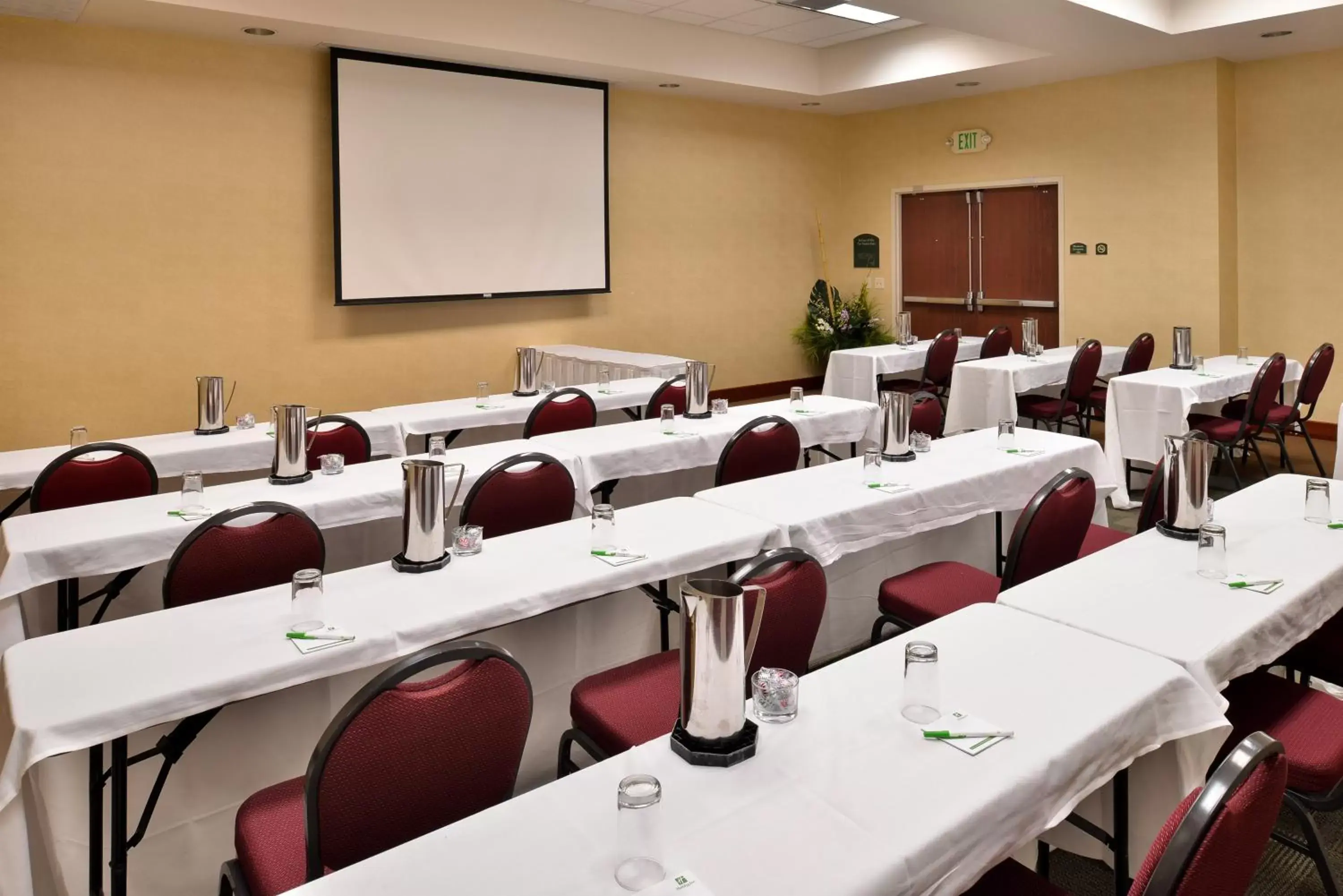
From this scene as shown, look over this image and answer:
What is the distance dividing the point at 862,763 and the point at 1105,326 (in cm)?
875

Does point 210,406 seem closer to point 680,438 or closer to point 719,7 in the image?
point 680,438

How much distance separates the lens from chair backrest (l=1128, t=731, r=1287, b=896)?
129 cm

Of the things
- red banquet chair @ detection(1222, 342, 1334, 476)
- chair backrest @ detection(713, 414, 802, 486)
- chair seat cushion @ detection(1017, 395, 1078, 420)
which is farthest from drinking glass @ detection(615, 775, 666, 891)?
chair seat cushion @ detection(1017, 395, 1078, 420)

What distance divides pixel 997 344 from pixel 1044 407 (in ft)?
5.57

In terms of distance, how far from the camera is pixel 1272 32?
24.5 feet

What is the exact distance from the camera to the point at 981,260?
10.4 m

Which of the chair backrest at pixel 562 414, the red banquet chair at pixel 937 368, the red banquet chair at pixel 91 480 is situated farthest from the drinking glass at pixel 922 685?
the red banquet chair at pixel 937 368

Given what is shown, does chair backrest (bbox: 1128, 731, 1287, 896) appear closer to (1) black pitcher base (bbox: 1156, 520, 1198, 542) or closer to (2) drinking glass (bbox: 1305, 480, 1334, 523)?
(1) black pitcher base (bbox: 1156, 520, 1198, 542)

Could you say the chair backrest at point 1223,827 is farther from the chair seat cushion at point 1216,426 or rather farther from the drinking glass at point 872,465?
the chair seat cushion at point 1216,426

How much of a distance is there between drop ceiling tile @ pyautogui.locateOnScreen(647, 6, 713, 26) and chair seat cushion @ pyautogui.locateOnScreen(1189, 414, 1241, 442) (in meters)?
4.99

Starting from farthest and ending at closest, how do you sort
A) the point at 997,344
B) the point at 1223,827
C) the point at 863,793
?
the point at 997,344 → the point at 863,793 → the point at 1223,827

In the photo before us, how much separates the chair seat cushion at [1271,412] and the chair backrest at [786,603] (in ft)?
15.7

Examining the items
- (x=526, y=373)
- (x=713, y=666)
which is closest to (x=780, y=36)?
(x=526, y=373)

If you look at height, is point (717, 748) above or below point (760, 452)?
below
